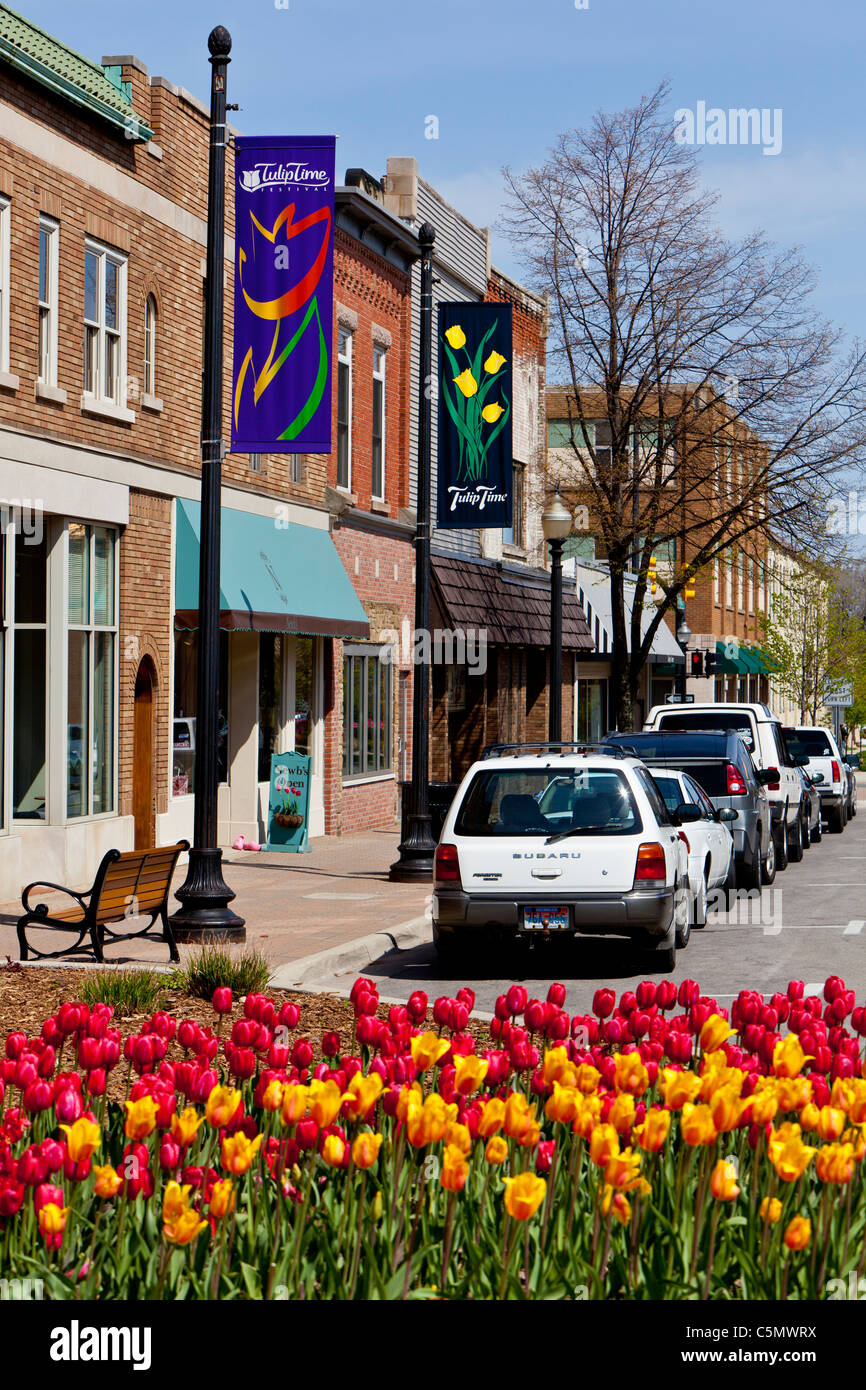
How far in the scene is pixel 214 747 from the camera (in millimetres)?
12906

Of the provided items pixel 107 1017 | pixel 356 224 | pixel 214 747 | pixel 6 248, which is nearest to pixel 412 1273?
pixel 107 1017

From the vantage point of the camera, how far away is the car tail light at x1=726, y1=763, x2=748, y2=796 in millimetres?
17938

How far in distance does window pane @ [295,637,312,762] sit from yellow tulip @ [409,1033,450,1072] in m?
19.2

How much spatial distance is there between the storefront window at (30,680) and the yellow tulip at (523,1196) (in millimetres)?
13418

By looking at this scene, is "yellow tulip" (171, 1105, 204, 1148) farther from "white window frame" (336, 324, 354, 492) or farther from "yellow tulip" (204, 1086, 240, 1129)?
"white window frame" (336, 324, 354, 492)

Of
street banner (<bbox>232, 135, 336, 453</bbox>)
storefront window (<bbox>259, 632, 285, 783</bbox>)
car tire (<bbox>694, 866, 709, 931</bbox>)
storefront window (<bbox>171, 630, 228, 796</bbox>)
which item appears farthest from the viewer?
storefront window (<bbox>259, 632, 285, 783</bbox>)

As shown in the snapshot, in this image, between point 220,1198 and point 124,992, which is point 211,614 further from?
point 220,1198

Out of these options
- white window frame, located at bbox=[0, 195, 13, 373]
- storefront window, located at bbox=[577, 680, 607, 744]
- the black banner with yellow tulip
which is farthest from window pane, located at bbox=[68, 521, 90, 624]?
storefront window, located at bbox=[577, 680, 607, 744]

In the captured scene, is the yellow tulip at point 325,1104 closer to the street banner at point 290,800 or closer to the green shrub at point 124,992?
the green shrub at point 124,992

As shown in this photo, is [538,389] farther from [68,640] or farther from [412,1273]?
[412,1273]

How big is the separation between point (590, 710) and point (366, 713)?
16.7 metres

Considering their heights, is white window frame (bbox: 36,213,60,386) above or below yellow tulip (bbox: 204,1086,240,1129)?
above

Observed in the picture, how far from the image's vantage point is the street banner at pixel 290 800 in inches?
838

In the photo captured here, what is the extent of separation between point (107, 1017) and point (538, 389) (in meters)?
31.8
